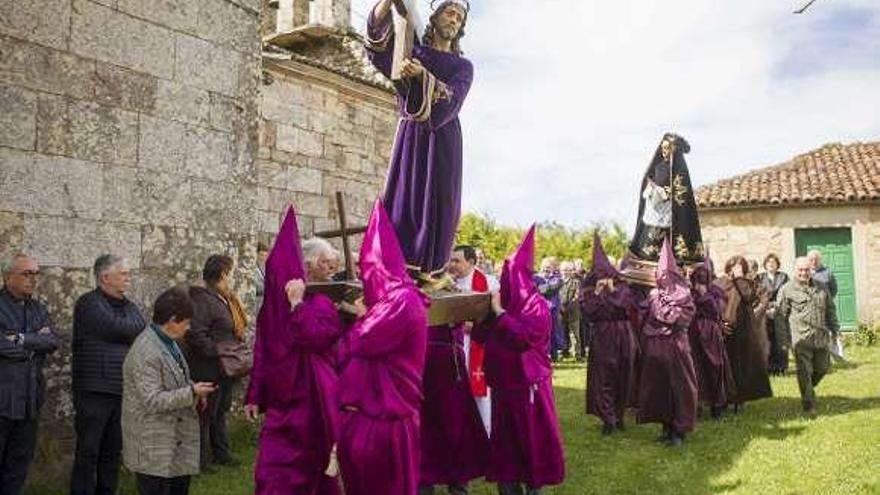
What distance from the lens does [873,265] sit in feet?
59.9

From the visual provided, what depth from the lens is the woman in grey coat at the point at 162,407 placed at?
4188 mm

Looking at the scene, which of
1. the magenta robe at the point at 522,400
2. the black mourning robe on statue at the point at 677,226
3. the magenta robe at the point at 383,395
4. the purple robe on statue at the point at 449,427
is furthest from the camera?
the black mourning robe on statue at the point at 677,226

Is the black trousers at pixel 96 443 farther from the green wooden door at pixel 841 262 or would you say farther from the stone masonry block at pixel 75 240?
the green wooden door at pixel 841 262

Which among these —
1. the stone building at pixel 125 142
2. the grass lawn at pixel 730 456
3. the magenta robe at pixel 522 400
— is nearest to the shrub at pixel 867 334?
the grass lawn at pixel 730 456

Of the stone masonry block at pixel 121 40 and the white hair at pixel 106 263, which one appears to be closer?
the white hair at pixel 106 263

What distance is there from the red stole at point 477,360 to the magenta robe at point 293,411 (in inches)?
65.8

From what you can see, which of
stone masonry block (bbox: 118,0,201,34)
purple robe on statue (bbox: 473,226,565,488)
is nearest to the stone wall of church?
stone masonry block (bbox: 118,0,201,34)

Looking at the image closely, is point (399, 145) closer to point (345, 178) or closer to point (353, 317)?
point (353, 317)

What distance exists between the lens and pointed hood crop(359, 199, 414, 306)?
395 centimetres

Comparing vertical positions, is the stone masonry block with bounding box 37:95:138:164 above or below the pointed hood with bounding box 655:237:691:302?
above

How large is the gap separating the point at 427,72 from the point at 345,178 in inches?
273

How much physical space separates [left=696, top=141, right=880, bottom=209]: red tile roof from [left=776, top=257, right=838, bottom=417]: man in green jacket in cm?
1055

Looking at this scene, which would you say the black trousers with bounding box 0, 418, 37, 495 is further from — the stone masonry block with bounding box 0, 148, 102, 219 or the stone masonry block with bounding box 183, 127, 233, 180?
the stone masonry block with bounding box 183, 127, 233, 180

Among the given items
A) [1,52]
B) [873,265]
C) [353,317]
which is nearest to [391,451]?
[353,317]
